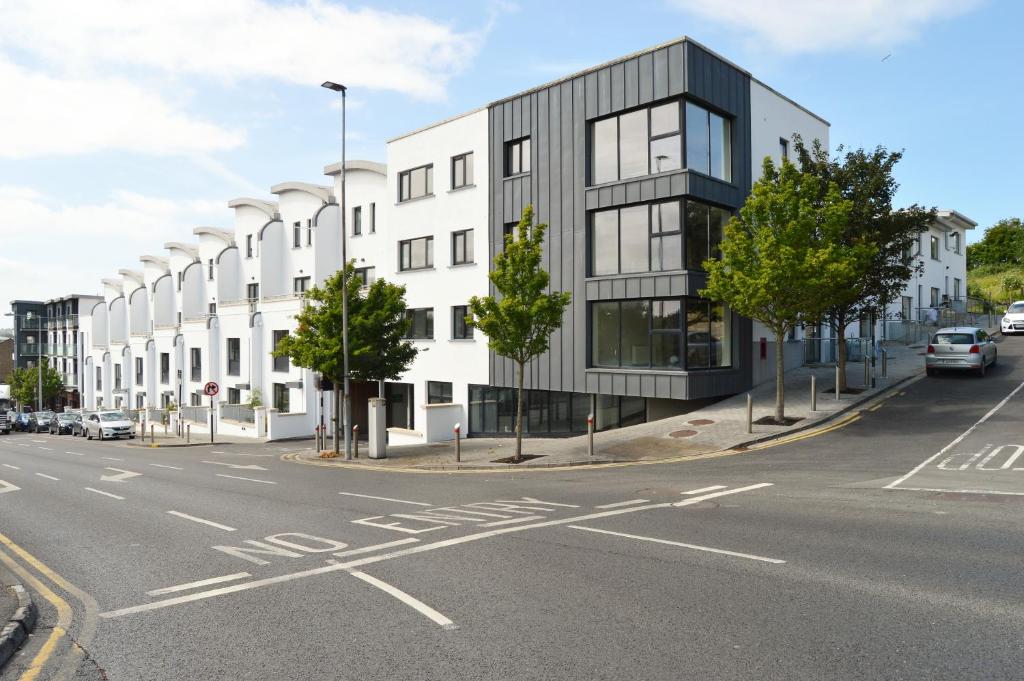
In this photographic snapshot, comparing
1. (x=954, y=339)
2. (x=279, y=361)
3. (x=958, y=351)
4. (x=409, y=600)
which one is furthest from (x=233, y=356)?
(x=409, y=600)

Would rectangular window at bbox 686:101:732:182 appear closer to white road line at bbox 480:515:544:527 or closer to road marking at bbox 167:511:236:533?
white road line at bbox 480:515:544:527

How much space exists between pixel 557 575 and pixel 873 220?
64.4ft

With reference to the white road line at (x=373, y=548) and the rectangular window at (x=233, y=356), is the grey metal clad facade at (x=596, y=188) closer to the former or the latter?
the white road line at (x=373, y=548)

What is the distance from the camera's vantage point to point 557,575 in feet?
26.0

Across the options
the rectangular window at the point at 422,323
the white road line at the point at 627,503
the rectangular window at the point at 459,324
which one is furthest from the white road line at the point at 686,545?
the rectangular window at the point at 422,323

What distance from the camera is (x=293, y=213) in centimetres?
4419

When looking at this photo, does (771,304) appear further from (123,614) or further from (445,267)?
(123,614)

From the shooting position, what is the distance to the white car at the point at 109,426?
42.6m

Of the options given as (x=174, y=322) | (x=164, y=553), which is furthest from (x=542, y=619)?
(x=174, y=322)

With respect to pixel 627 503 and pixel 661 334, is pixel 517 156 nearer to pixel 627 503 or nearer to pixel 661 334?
pixel 661 334

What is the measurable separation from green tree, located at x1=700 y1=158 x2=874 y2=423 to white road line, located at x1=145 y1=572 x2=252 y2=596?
15.0 meters

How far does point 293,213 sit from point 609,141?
86.8 feet

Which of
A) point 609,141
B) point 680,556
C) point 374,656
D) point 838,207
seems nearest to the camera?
point 374,656

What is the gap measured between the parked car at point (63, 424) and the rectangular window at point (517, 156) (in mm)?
41706
